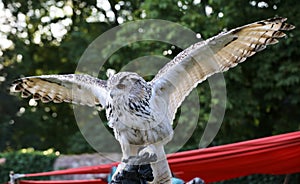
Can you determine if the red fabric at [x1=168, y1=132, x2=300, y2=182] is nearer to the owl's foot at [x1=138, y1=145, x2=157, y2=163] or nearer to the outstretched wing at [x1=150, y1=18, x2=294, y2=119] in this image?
the outstretched wing at [x1=150, y1=18, x2=294, y2=119]

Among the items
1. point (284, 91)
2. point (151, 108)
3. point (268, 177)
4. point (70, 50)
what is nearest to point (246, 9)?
point (284, 91)

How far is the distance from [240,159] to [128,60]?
3328mm

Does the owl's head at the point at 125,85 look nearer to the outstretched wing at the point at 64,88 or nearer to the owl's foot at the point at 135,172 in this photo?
the owl's foot at the point at 135,172

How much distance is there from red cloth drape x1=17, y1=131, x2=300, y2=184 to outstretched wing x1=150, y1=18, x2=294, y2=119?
1.70 m

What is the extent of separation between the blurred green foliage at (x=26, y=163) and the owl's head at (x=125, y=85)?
5.68 metres

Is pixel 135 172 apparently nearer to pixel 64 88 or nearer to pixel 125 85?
pixel 125 85

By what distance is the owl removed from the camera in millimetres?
1632

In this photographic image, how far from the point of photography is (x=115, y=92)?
1.61 m

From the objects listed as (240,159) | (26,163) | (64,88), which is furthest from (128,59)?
(64,88)

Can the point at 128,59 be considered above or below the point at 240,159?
above

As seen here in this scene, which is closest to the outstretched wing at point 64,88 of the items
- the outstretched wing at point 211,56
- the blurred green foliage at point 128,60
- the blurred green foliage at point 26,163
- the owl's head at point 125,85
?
the outstretched wing at point 211,56

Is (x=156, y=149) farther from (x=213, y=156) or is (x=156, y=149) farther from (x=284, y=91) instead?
(x=284, y=91)

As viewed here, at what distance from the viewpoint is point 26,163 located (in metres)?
7.26

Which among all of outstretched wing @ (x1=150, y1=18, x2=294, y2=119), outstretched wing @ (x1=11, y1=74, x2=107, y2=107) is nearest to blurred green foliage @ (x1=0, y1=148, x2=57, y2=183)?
outstretched wing @ (x1=11, y1=74, x2=107, y2=107)
